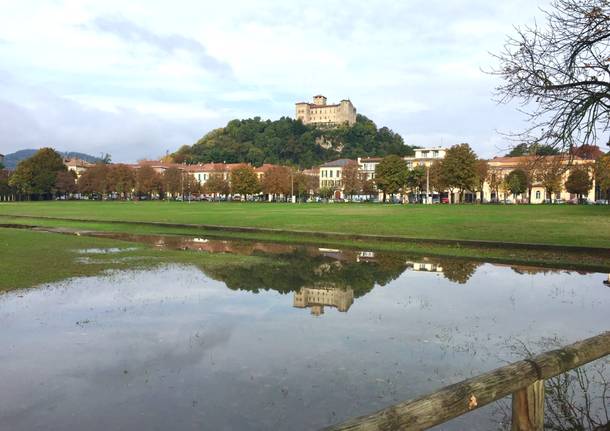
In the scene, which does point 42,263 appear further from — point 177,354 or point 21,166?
point 21,166

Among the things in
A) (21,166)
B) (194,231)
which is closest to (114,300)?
(194,231)

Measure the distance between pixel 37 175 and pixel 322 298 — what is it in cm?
13401

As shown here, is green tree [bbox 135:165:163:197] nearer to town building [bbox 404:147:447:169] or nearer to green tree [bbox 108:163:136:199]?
green tree [bbox 108:163:136:199]

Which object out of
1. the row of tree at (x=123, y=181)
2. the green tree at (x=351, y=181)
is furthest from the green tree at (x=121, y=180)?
the green tree at (x=351, y=181)

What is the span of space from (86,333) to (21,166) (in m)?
137

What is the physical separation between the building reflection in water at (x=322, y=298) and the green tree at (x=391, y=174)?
9607 cm

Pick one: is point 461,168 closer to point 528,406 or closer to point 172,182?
point 172,182

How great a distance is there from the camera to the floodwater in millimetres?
6273

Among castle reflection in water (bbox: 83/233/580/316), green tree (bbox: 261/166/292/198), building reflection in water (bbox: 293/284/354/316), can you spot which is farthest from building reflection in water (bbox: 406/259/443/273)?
green tree (bbox: 261/166/292/198)

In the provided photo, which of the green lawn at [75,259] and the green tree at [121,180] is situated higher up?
the green tree at [121,180]

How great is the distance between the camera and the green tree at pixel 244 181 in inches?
5054

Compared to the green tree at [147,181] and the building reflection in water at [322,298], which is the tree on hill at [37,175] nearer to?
the green tree at [147,181]

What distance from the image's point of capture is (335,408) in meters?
6.29

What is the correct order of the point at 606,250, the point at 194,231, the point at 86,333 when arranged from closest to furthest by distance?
1. the point at 86,333
2. the point at 606,250
3. the point at 194,231
